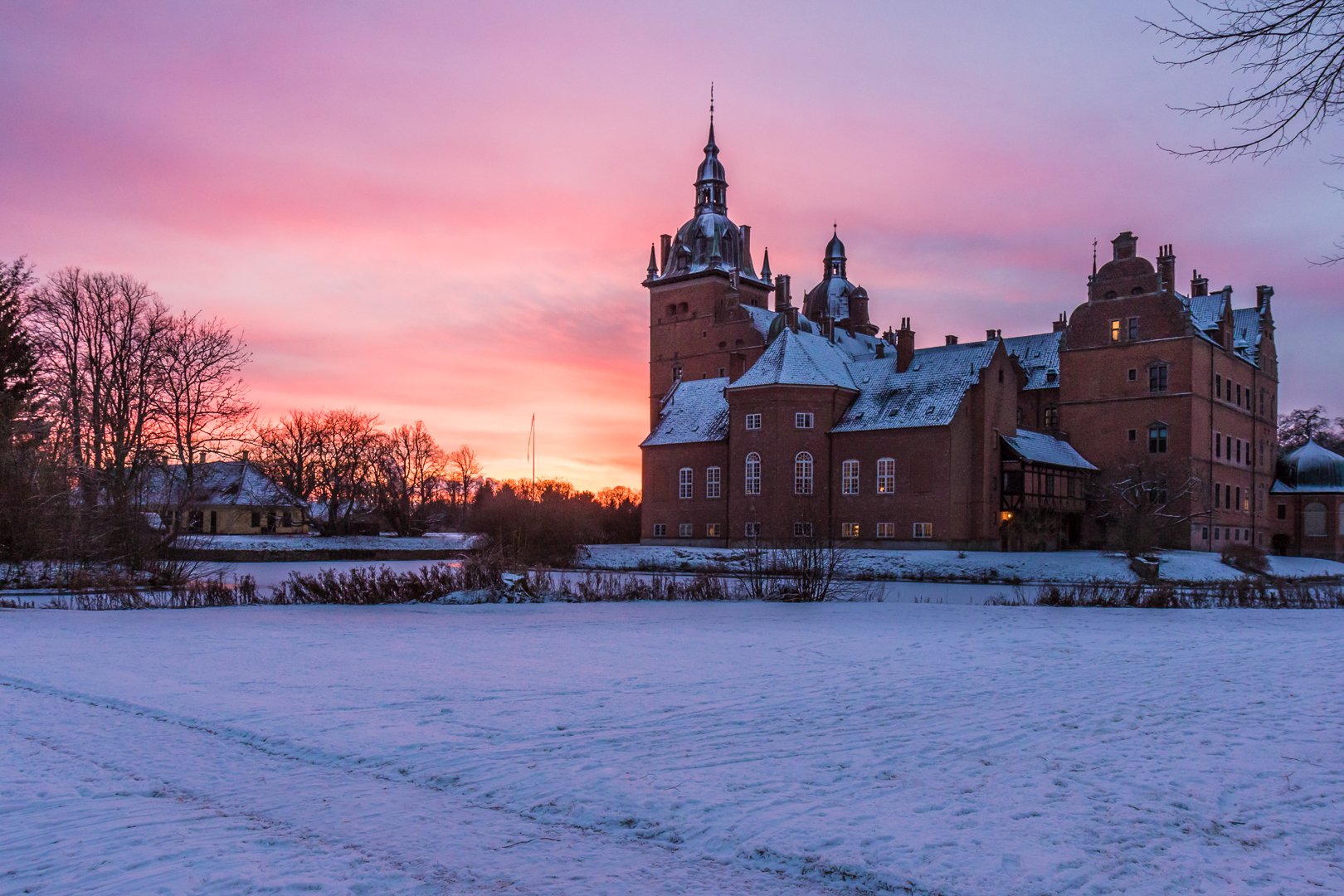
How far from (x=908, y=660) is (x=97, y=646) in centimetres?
1318

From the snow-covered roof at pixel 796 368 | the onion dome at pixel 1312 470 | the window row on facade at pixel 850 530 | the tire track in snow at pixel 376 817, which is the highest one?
the snow-covered roof at pixel 796 368

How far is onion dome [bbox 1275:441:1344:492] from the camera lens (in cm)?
6156

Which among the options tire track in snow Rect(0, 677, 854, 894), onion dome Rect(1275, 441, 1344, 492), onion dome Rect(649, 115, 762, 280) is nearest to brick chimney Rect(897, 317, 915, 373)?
onion dome Rect(649, 115, 762, 280)

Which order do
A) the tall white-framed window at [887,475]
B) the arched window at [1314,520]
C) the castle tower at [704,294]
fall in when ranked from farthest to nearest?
the castle tower at [704,294] → the arched window at [1314,520] → the tall white-framed window at [887,475]

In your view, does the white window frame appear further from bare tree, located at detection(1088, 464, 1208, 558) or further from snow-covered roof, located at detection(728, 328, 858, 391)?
bare tree, located at detection(1088, 464, 1208, 558)

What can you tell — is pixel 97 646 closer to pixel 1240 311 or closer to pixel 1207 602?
pixel 1207 602

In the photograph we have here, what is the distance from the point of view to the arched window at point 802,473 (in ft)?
176

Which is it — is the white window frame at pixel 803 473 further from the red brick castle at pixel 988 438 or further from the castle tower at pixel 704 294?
the castle tower at pixel 704 294

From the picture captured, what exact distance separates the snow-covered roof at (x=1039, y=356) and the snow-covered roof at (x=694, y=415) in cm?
1833

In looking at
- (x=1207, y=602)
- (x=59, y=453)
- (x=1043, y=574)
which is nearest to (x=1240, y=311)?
(x=1043, y=574)

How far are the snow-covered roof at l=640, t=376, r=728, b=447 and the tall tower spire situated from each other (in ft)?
65.6

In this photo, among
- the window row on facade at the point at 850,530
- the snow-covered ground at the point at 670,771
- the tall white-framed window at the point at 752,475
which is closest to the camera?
the snow-covered ground at the point at 670,771

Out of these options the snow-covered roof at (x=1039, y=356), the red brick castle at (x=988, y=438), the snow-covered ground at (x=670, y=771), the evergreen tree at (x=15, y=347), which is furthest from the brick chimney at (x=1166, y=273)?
the evergreen tree at (x=15, y=347)

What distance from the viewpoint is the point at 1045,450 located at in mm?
54438
